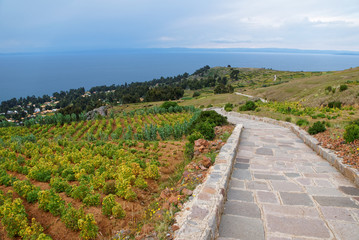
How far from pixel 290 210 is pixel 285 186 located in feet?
2.97

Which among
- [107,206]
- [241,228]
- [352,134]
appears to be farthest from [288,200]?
[352,134]

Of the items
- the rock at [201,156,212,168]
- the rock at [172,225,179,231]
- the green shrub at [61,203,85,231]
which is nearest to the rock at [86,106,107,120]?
the rock at [201,156,212,168]

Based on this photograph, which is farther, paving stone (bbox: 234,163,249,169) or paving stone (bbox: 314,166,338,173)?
paving stone (bbox: 234,163,249,169)

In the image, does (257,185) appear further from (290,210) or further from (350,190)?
(350,190)

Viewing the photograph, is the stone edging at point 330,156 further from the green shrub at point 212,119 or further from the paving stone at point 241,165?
the green shrub at point 212,119

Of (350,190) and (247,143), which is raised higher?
(350,190)

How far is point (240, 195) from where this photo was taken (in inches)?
155

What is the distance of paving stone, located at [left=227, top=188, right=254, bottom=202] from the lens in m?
3.81

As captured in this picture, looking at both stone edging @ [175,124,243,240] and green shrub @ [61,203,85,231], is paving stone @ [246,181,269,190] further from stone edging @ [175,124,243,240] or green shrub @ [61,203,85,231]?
green shrub @ [61,203,85,231]

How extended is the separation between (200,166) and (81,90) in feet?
454

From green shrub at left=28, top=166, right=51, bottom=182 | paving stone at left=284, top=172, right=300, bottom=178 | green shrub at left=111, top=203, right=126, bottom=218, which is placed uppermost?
paving stone at left=284, top=172, right=300, bottom=178

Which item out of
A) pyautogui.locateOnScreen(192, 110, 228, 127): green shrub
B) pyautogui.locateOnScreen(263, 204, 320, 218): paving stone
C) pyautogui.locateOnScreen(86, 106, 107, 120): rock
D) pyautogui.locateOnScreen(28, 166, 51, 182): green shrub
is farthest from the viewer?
pyautogui.locateOnScreen(86, 106, 107, 120): rock

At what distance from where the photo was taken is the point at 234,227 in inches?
121

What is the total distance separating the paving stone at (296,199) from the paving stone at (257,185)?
354 mm
